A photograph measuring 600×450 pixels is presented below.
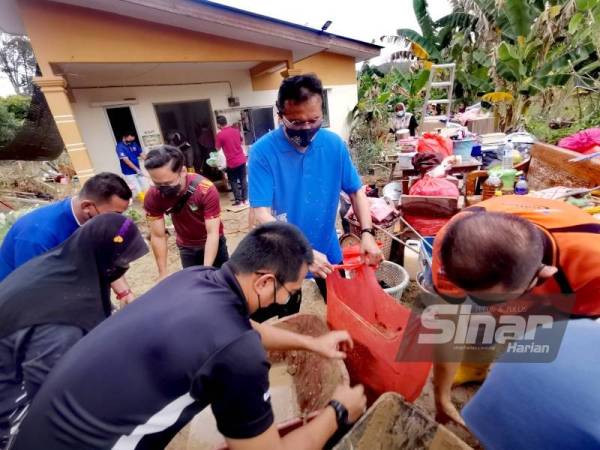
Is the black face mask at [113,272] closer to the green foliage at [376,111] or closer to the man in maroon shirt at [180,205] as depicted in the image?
the man in maroon shirt at [180,205]

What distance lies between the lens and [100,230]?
1514 mm

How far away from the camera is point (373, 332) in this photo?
1376 millimetres

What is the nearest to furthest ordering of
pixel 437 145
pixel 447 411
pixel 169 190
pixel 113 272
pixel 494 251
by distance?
pixel 494 251 → pixel 447 411 → pixel 113 272 → pixel 169 190 → pixel 437 145

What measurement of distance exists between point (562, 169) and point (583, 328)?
3.12 meters

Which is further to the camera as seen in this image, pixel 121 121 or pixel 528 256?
pixel 121 121

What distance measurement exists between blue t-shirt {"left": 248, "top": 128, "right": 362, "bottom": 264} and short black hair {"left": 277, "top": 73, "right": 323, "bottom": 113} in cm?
24

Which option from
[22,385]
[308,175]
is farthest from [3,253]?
[308,175]

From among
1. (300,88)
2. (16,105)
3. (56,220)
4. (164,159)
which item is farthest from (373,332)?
(16,105)

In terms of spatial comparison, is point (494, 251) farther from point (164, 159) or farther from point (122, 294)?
point (122, 294)

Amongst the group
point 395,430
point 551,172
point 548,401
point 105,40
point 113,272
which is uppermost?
point 105,40

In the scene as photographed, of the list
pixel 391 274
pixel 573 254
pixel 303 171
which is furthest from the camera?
pixel 391 274

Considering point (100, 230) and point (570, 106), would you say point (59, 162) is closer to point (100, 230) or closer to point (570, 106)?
point (100, 230)

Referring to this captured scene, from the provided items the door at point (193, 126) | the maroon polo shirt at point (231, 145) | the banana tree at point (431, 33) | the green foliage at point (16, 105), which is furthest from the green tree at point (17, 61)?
the banana tree at point (431, 33)

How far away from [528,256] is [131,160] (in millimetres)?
6818
